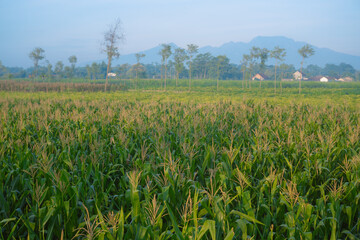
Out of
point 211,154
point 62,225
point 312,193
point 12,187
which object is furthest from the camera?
point 211,154

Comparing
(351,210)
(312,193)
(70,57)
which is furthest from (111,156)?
(70,57)

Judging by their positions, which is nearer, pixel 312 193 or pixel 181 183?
pixel 181 183

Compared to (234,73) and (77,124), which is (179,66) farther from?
(77,124)

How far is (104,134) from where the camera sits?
20.2 ft

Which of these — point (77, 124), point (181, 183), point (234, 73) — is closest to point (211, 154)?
point (181, 183)

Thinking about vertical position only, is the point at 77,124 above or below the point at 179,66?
below

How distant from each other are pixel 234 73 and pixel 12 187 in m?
111

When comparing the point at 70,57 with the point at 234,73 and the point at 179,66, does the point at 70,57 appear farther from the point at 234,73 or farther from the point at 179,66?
the point at 234,73

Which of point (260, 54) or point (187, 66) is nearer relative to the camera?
point (260, 54)

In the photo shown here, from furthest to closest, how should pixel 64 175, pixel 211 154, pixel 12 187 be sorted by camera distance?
1. pixel 211 154
2. pixel 12 187
3. pixel 64 175

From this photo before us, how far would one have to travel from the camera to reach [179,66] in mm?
68625

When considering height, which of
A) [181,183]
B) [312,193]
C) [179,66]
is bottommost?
[312,193]

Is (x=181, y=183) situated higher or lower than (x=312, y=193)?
higher

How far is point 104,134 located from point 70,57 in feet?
283
